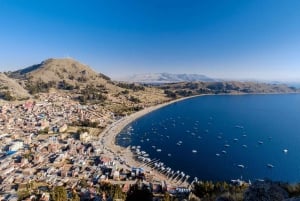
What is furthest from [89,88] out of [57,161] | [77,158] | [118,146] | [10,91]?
[57,161]

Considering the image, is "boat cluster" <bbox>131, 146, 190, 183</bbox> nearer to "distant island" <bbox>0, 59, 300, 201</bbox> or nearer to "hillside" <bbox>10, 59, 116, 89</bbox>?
"distant island" <bbox>0, 59, 300, 201</bbox>

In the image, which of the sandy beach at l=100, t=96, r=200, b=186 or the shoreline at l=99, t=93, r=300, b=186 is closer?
the sandy beach at l=100, t=96, r=200, b=186

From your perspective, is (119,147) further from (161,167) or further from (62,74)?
(62,74)

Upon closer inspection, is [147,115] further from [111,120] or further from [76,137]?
[76,137]

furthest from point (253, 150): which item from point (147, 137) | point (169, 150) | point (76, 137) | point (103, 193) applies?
point (76, 137)

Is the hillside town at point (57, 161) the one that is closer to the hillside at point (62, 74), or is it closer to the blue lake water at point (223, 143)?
the blue lake water at point (223, 143)

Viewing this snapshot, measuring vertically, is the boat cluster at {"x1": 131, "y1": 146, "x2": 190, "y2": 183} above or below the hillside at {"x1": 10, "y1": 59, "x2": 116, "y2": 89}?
below

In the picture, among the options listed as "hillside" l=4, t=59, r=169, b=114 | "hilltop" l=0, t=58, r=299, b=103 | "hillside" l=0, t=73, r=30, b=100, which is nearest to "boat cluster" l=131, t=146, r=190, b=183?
"hillside" l=4, t=59, r=169, b=114

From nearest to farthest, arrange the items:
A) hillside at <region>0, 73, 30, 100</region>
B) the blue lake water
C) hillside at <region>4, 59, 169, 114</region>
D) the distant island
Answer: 1. the distant island
2. the blue lake water
3. hillside at <region>0, 73, 30, 100</region>
4. hillside at <region>4, 59, 169, 114</region>

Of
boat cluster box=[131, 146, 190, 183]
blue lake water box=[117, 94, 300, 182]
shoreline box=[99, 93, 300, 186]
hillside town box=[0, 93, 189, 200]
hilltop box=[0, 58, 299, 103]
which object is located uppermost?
hilltop box=[0, 58, 299, 103]
